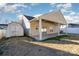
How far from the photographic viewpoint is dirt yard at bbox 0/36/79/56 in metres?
3.07

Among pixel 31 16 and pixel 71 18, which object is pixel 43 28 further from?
pixel 71 18

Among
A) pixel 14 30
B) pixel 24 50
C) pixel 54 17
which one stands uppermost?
pixel 54 17

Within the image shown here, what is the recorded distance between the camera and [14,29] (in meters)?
3.19

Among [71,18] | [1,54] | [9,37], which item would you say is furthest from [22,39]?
[71,18]

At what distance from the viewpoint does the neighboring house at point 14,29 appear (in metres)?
3.17

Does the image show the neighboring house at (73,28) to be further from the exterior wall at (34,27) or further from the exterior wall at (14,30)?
the exterior wall at (14,30)

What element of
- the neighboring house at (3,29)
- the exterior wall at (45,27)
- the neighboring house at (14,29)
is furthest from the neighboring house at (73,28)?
the neighboring house at (3,29)

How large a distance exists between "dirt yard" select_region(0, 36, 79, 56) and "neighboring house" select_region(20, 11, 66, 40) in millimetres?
129

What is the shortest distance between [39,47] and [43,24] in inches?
15.1

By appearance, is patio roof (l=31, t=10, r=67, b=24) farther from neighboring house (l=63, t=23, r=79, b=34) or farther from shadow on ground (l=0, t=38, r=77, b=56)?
shadow on ground (l=0, t=38, r=77, b=56)

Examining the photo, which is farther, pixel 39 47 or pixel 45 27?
pixel 45 27

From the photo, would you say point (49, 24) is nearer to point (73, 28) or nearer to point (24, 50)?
point (73, 28)

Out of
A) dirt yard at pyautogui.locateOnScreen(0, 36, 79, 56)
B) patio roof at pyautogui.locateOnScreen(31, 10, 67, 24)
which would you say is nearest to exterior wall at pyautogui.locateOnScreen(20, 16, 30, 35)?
dirt yard at pyautogui.locateOnScreen(0, 36, 79, 56)

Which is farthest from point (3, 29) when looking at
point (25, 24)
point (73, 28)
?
point (73, 28)
